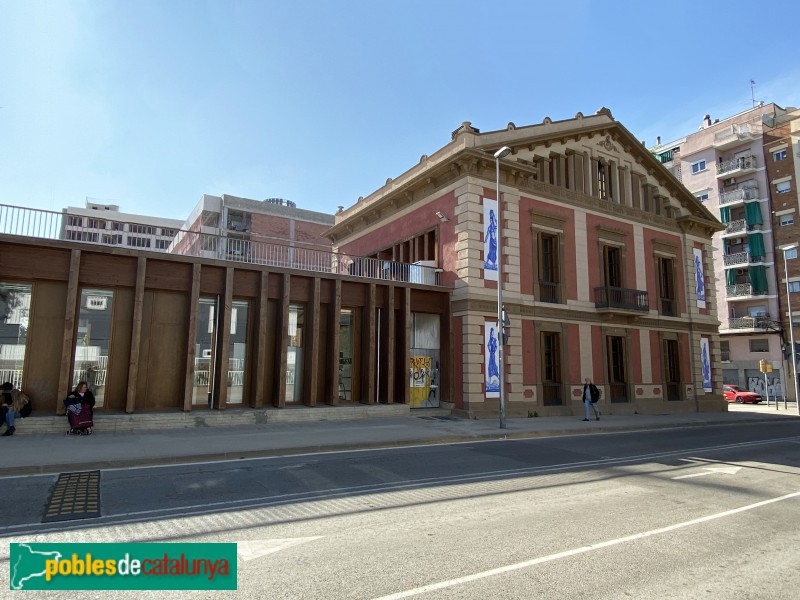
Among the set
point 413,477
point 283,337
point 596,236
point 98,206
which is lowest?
point 413,477

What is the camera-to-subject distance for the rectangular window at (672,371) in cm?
2684

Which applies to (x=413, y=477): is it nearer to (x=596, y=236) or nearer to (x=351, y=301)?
(x=351, y=301)

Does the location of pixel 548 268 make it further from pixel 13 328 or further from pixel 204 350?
pixel 13 328

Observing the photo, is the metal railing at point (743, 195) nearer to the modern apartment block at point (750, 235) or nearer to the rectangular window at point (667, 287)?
the modern apartment block at point (750, 235)

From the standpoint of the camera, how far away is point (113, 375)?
49.5 feet

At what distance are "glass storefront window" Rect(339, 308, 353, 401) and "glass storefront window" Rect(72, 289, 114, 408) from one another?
785 centimetres

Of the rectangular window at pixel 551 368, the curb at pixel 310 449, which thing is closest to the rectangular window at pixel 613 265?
the rectangular window at pixel 551 368

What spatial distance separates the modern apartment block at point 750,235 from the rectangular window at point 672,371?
67.2ft

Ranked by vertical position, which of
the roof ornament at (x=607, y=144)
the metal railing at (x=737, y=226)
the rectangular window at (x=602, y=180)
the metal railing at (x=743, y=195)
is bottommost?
the rectangular window at (x=602, y=180)

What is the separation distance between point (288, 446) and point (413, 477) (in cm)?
398

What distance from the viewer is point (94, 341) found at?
49.5ft

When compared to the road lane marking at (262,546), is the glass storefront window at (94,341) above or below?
above

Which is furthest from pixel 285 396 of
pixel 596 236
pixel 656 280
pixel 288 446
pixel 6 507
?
pixel 656 280

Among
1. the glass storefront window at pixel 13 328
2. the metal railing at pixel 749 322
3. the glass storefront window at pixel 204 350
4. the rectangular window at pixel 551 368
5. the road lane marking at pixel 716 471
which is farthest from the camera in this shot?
the metal railing at pixel 749 322
